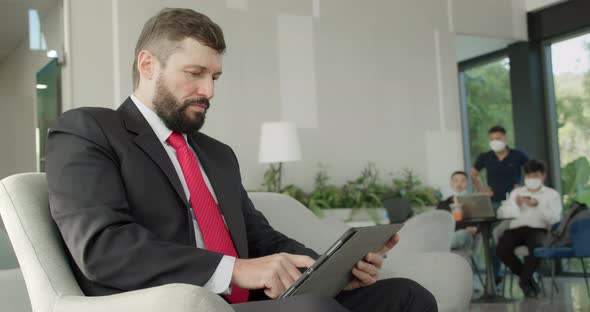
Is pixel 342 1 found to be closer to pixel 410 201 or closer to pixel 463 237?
pixel 410 201

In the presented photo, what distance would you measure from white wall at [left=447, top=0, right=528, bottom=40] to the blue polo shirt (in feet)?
5.03

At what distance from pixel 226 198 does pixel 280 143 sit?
4.54 m

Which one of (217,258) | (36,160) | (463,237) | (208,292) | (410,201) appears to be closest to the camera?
(208,292)

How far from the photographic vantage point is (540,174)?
6891 millimetres

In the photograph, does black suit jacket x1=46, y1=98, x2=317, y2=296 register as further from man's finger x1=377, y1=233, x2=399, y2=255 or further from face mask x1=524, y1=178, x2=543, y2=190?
face mask x1=524, y1=178, x2=543, y2=190

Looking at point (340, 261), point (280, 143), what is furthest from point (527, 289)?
point (340, 261)

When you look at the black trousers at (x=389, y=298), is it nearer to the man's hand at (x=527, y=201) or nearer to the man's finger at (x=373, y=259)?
the man's finger at (x=373, y=259)

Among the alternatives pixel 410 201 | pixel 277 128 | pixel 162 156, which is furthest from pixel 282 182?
pixel 162 156

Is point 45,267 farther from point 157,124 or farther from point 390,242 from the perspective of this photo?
point 390,242

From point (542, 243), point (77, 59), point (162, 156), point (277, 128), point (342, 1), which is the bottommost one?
point (542, 243)

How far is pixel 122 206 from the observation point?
5.17 feet

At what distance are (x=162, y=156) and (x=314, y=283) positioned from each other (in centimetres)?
48

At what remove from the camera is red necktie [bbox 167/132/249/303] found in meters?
1.78

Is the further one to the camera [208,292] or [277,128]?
[277,128]
